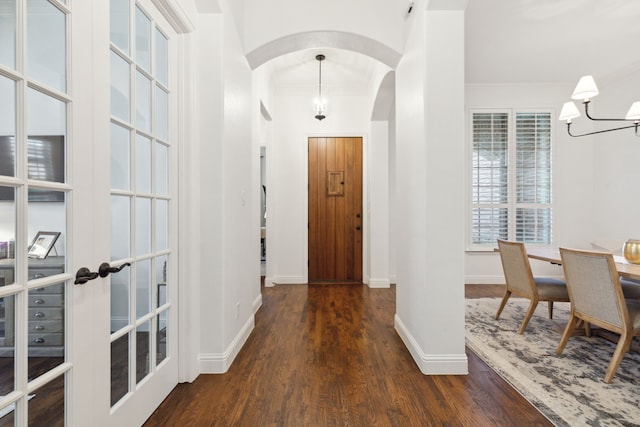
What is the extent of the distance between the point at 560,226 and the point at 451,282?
367 centimetres

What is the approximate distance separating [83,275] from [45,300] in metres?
0.13

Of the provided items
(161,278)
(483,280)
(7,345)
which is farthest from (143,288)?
(483,280)

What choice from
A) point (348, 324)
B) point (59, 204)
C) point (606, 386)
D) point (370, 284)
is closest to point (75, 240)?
point (59, 204)

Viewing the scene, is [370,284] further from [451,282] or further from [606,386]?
[606,386]

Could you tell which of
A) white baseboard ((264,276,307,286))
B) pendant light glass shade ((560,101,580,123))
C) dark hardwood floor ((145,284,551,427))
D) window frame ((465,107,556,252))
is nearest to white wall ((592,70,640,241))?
window frame ((465,107,556,252))

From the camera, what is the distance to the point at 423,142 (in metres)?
2.09

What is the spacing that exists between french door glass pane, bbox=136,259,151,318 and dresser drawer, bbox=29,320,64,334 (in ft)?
1.53

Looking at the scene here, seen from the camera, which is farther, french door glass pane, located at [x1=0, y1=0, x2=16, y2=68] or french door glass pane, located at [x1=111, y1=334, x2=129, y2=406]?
french door glass pane, located at [x1=111, y1=334, x2=129, y2=406]

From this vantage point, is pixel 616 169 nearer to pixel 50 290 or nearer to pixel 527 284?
pixel 527 284

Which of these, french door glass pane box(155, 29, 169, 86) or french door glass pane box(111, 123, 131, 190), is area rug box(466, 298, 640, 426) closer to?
french door glass pane box(111, 123, 131, 190)

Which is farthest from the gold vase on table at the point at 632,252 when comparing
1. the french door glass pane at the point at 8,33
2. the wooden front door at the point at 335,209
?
the french door glass pane at the point at 8,33

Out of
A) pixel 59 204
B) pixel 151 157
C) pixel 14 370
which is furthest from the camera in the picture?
pixel 151 157

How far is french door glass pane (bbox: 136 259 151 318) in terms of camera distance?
152 cm

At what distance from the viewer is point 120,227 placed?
1378 millimetres
